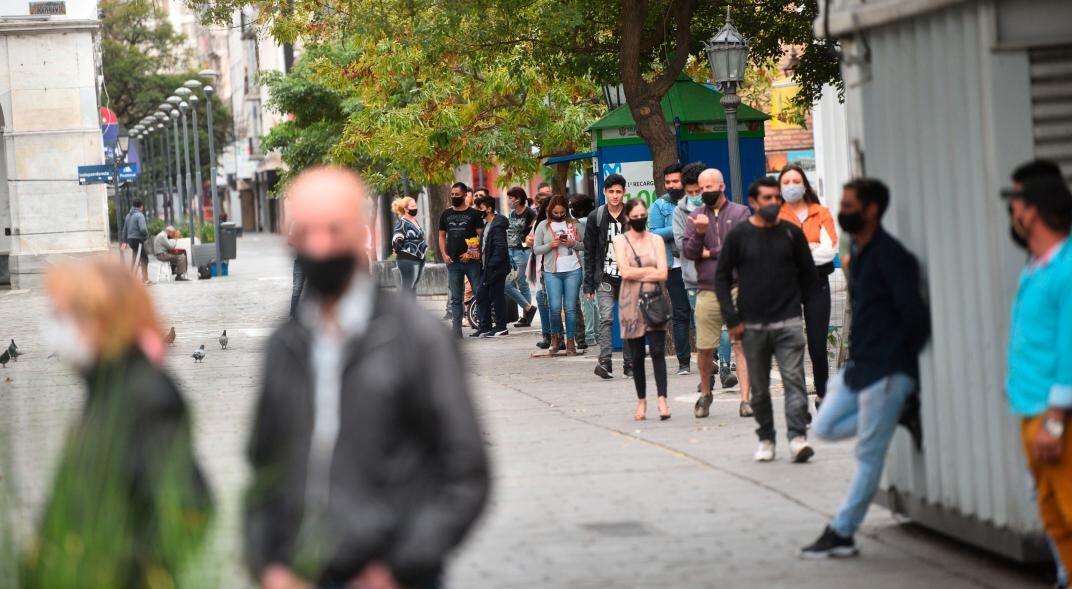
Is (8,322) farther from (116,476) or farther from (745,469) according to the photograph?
(116,476)

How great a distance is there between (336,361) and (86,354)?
0.73 meters

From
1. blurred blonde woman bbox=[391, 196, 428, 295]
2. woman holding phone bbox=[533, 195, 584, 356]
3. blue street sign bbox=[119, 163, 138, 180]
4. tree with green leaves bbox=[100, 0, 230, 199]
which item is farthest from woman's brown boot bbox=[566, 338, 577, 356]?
tree with green leaves bbox=[100, 0, 230, 199]

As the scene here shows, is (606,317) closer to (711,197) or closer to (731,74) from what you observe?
(731,74)

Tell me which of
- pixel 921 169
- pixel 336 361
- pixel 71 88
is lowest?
pixel 336 361

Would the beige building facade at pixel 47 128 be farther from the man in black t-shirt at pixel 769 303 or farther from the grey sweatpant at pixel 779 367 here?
the grey sweatpant at pixel 779 367

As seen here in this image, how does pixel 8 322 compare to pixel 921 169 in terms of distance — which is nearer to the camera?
pixel 921 169

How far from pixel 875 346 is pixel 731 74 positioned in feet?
30.2

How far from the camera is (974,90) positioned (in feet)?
21.3

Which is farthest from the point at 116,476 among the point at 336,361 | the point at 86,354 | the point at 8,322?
the point at 8,322

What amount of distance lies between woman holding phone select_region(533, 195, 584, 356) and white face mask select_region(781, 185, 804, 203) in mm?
5397

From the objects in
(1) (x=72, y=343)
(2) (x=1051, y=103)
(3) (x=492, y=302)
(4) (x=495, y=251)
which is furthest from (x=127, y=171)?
(1) (x=72, y=343)

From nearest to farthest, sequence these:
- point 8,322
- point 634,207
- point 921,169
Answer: point 921,169, point 634,207, point 8,322

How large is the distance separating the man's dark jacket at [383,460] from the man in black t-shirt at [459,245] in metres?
15.7

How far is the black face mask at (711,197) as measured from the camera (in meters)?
12.2
